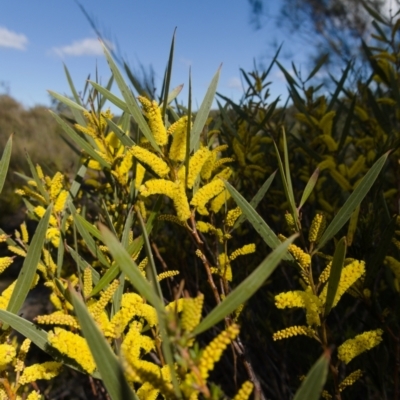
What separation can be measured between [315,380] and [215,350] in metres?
0.07

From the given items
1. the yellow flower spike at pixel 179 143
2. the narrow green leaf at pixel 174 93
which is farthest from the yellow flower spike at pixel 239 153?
the yellow flower spike at pixel 179 143

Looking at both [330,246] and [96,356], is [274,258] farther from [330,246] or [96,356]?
[330,246]

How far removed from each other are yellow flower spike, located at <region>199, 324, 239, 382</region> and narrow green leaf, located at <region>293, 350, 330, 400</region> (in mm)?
58

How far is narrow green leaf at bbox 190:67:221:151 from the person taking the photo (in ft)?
2.26

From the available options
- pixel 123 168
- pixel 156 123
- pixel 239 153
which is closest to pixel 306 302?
pixel 156 123

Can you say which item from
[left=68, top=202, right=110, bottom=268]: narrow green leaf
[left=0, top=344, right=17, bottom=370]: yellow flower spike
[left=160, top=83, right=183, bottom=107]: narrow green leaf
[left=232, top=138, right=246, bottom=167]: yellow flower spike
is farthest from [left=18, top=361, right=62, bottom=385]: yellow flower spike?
[left=232, top=138, right=246, bottom=167]: yellow flower spike

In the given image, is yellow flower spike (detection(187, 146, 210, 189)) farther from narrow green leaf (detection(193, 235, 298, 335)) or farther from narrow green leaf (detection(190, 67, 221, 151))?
narrow green leaf (detection(193, 235, 298, 335))

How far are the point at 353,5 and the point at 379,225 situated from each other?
30.8 feet

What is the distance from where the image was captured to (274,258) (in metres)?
0.33

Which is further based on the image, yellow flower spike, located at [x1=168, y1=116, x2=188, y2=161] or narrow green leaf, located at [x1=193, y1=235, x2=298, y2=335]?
yellow flower spike, located at [x1=168, y1=116, x2=188, y2=161]

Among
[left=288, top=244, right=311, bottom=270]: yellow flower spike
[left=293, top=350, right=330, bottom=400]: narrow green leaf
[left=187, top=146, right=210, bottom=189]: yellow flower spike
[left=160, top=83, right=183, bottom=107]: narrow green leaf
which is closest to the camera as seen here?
[left=293, top=350, right=330, bottom=400]: narrow green leaf

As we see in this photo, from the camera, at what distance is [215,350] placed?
27 centimetres

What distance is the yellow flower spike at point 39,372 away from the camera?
1.80ft

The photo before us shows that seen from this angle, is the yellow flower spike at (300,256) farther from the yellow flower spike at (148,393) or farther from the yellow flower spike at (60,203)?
the yellow flower spike at (60,203)
